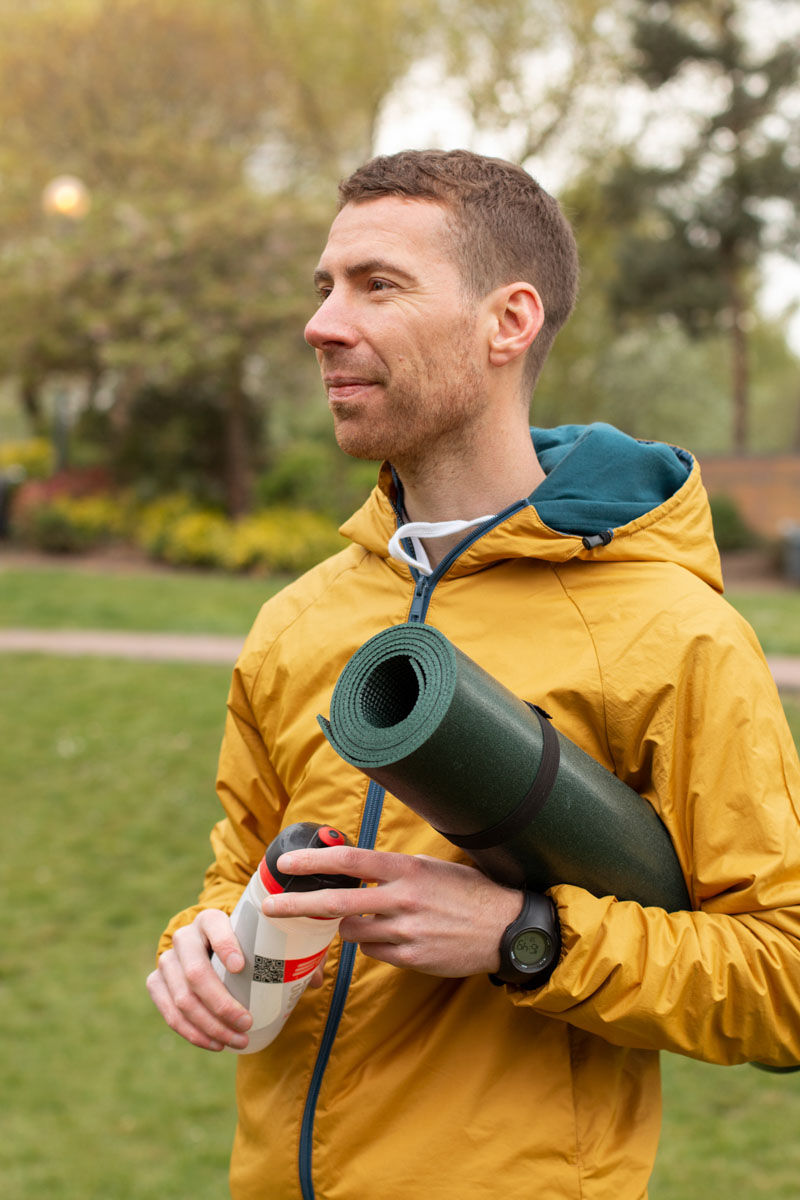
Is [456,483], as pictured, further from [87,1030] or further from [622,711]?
[87,1030]

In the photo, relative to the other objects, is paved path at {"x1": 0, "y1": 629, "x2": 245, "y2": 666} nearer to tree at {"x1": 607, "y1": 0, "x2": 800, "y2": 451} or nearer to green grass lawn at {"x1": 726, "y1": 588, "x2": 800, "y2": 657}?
green grass lawn at {"x1": 726, "y1": 588, "x2": 800, "y2": 657}

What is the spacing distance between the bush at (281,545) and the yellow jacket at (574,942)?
44.6 feet

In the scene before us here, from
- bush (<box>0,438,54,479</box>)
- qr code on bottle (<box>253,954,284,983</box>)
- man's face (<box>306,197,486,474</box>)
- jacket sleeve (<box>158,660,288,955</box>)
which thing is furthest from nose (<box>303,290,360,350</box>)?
bush (<box>0,438,54,479</box>)

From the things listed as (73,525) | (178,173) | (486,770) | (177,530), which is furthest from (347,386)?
(178,173)

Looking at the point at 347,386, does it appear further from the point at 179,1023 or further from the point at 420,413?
the point at 179,1023

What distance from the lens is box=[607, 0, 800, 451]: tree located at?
1898 centimetres

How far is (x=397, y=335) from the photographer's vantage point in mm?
1850

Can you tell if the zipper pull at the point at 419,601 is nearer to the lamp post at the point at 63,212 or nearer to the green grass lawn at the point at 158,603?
the green grass lawn at the point at 158,603

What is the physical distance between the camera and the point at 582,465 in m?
1.99

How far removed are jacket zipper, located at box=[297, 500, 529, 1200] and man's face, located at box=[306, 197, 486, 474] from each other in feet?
0.64

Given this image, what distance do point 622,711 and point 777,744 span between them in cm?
25

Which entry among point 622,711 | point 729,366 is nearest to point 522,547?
point 622,711

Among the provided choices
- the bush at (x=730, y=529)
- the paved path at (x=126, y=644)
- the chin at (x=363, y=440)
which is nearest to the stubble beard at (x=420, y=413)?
the chin at (x=363, y=440)

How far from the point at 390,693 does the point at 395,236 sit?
869mm
